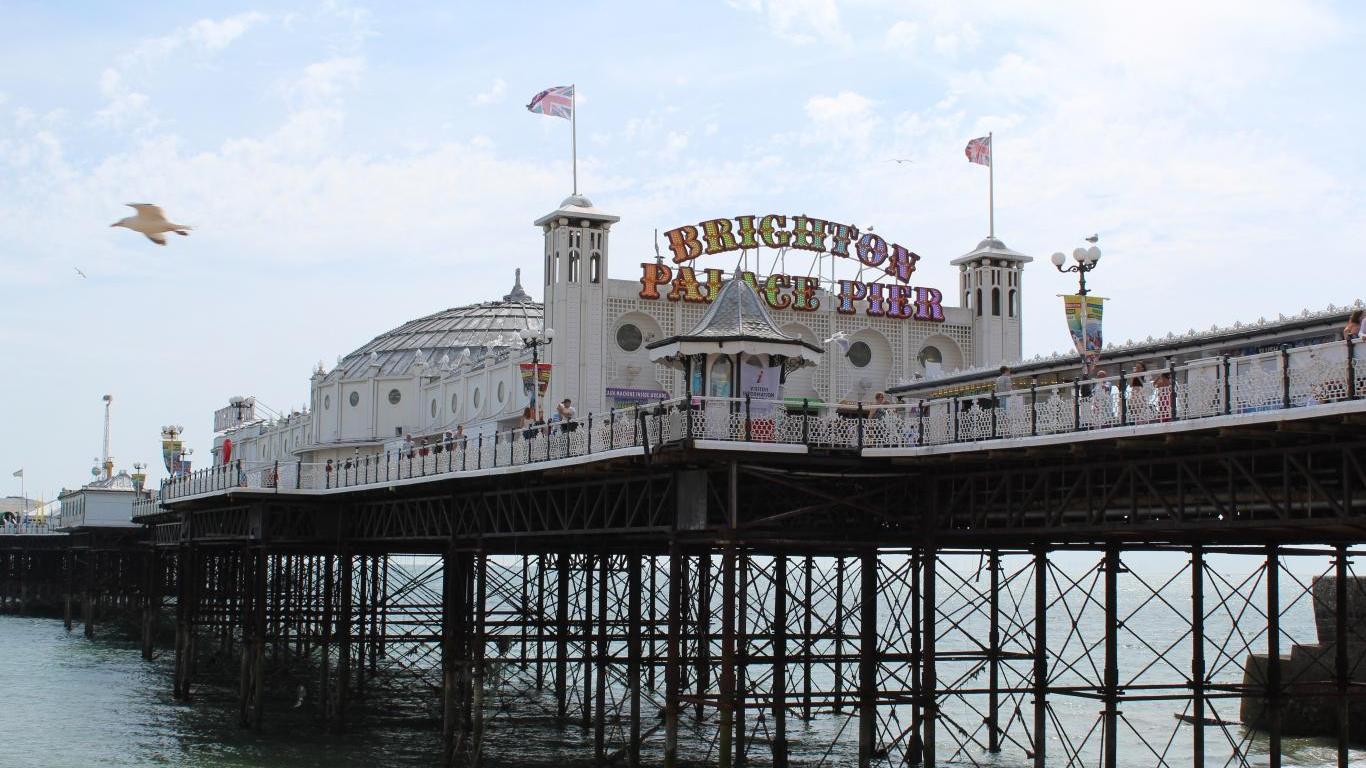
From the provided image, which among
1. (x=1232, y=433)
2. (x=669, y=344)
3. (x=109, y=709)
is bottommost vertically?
(x=109, y=709)

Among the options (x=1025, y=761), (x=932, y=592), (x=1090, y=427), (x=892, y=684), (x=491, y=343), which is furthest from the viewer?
(x=491, y=343)

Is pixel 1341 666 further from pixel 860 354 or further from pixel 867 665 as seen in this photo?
pixel 860 354

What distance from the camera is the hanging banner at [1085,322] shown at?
3222 centimetres

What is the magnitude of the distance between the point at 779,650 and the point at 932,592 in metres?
A: 6.28

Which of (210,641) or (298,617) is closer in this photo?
(298,617)

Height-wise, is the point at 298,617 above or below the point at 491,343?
below

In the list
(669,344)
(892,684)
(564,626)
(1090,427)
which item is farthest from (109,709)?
(1090,427)

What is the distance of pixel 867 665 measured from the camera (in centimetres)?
3541

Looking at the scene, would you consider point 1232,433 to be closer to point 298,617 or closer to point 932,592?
point 932,592

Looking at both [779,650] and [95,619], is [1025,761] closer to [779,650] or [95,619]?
[779,650]

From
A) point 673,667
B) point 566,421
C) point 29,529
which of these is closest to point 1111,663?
point 673,667

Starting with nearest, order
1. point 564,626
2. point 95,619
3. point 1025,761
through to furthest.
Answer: point 1025,761
point 564,626
point 95,619

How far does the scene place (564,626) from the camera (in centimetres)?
5091

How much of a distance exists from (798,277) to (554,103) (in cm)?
1072
